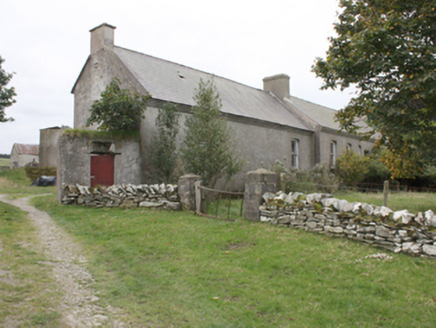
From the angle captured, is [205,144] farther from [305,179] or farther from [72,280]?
[72,280]

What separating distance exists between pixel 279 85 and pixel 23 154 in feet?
140

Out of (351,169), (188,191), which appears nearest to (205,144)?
(188,191)

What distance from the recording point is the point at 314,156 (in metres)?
23.2

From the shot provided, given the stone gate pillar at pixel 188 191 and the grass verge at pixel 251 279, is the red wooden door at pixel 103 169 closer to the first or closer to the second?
the stone gate pillar at pixel 188 191

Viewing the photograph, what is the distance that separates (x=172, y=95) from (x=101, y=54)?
455 cm

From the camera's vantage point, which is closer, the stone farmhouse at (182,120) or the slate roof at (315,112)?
the stone farmhouse at (182,120)

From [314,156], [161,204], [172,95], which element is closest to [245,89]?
[314,156]

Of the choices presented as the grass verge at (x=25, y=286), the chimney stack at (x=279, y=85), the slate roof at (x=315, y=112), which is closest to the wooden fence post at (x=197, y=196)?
the grass verge at (x=25, y=286)

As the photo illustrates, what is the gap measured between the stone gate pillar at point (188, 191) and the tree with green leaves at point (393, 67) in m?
5.12

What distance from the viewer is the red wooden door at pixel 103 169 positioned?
13305 millimetres

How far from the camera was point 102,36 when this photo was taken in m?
16.7

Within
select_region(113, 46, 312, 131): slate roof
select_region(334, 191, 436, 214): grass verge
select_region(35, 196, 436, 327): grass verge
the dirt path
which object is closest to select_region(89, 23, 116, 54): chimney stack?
select_region(113, 46, 312, 131): slate roof

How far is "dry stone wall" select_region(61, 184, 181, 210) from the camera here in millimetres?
11141

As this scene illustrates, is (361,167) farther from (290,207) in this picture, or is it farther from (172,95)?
(290,207)
